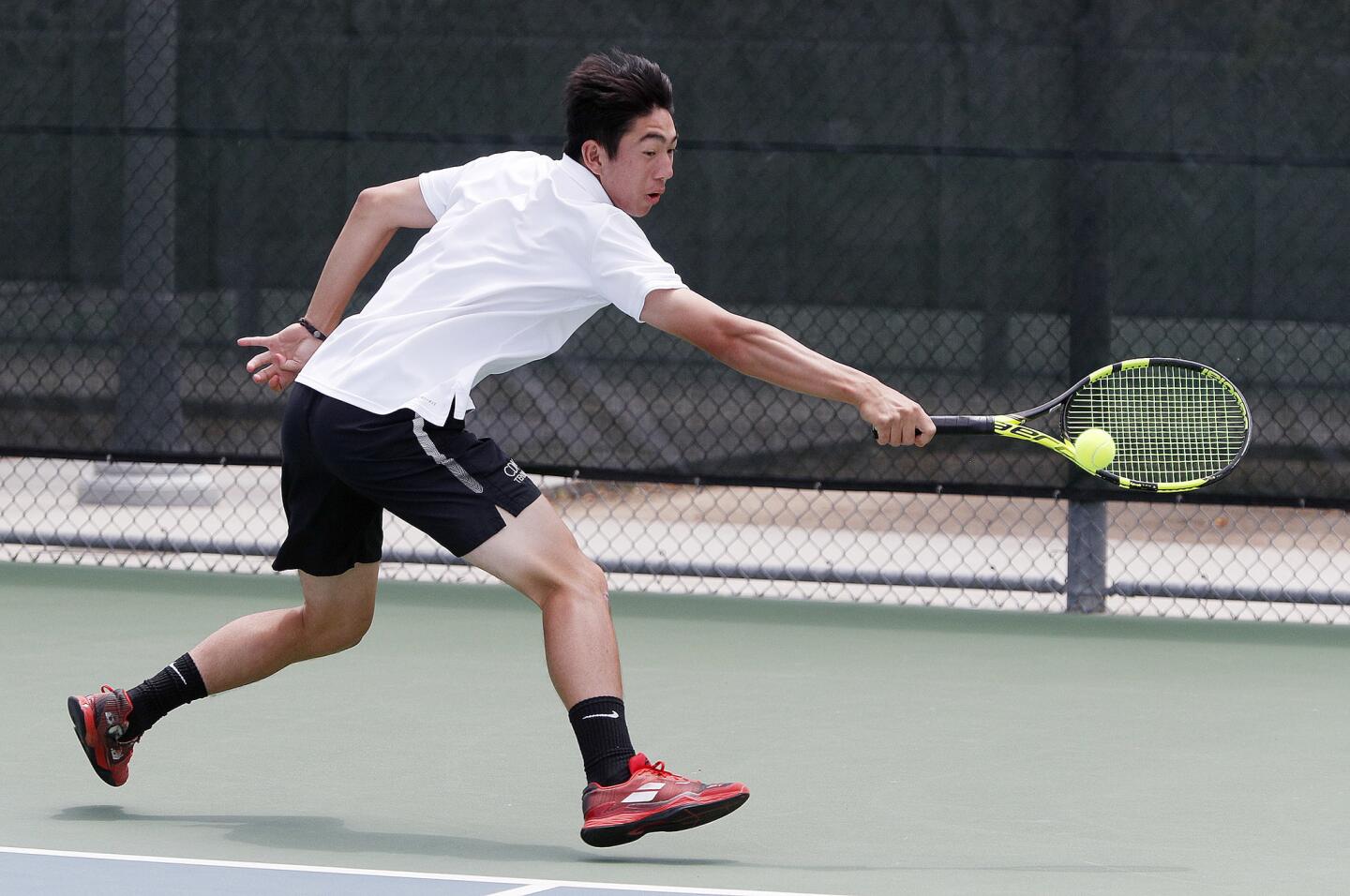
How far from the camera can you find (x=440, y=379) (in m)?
3.90

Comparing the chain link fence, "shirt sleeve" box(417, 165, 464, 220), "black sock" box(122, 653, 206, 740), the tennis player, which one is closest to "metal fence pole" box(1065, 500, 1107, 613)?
the chain link fence

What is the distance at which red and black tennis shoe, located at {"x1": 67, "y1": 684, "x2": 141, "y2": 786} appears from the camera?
13.5ft

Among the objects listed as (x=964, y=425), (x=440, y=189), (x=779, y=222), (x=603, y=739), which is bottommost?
(x=603, y=739)

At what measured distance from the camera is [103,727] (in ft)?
13.5

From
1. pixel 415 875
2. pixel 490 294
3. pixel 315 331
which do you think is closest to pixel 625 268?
pixel 490 294

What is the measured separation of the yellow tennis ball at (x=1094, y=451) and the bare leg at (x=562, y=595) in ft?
3.56

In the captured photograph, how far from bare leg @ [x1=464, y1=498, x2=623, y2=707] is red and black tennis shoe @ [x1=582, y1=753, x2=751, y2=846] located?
17 cm

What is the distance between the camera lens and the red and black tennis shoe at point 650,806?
369 cm

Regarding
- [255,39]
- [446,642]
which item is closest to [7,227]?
[255,39]

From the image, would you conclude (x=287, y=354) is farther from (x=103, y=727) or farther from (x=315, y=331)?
(x=103, y=727)

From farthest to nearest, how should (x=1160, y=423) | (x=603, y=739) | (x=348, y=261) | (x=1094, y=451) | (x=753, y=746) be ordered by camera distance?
(x=1160, y=423)
(x=753, y=746)
(x=1094, y=451)
(x=348, y=261)
(x=603, y=739)

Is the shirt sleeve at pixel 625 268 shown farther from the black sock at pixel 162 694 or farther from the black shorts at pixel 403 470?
the black sock at pixel 162 694

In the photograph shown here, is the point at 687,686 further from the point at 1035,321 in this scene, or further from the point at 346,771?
the point at 1035,321

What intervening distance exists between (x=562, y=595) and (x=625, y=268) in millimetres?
569
